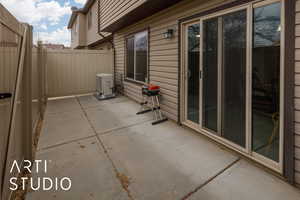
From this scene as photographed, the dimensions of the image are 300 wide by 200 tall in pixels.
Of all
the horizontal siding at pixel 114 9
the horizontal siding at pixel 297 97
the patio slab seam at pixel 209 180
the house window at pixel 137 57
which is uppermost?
the horizontal siding at pixel 114 9

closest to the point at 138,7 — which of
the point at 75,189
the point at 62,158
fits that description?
the point at 62,158

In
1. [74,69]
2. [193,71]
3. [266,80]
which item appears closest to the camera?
[266,80]

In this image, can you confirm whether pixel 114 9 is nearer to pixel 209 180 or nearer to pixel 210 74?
pixel 210 74

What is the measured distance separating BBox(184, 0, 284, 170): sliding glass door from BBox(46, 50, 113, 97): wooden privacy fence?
5206mm

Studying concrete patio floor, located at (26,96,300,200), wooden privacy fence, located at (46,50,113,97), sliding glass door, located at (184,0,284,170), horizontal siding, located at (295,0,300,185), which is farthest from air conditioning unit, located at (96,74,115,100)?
horizontal siding, located at (295,0,300,185)

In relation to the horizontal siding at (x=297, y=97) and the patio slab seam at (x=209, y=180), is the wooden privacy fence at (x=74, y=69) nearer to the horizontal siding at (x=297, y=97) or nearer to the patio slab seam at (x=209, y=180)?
the patio slab seam at (x=209, y=180)

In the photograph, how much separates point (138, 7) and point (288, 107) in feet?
11.5

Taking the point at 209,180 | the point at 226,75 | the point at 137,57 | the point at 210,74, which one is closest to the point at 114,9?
the point at 137,57

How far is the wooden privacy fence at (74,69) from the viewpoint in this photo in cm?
672

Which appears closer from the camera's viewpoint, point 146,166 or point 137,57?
point 146,166

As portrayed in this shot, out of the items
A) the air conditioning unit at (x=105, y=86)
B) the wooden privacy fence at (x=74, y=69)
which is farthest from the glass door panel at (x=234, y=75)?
the wooden privacy fence at (x=74, y=69)

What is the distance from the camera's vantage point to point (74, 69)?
7.08 m

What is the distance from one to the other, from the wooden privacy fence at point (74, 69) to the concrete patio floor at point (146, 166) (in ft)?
11.8

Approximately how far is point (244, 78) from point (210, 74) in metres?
0.62
